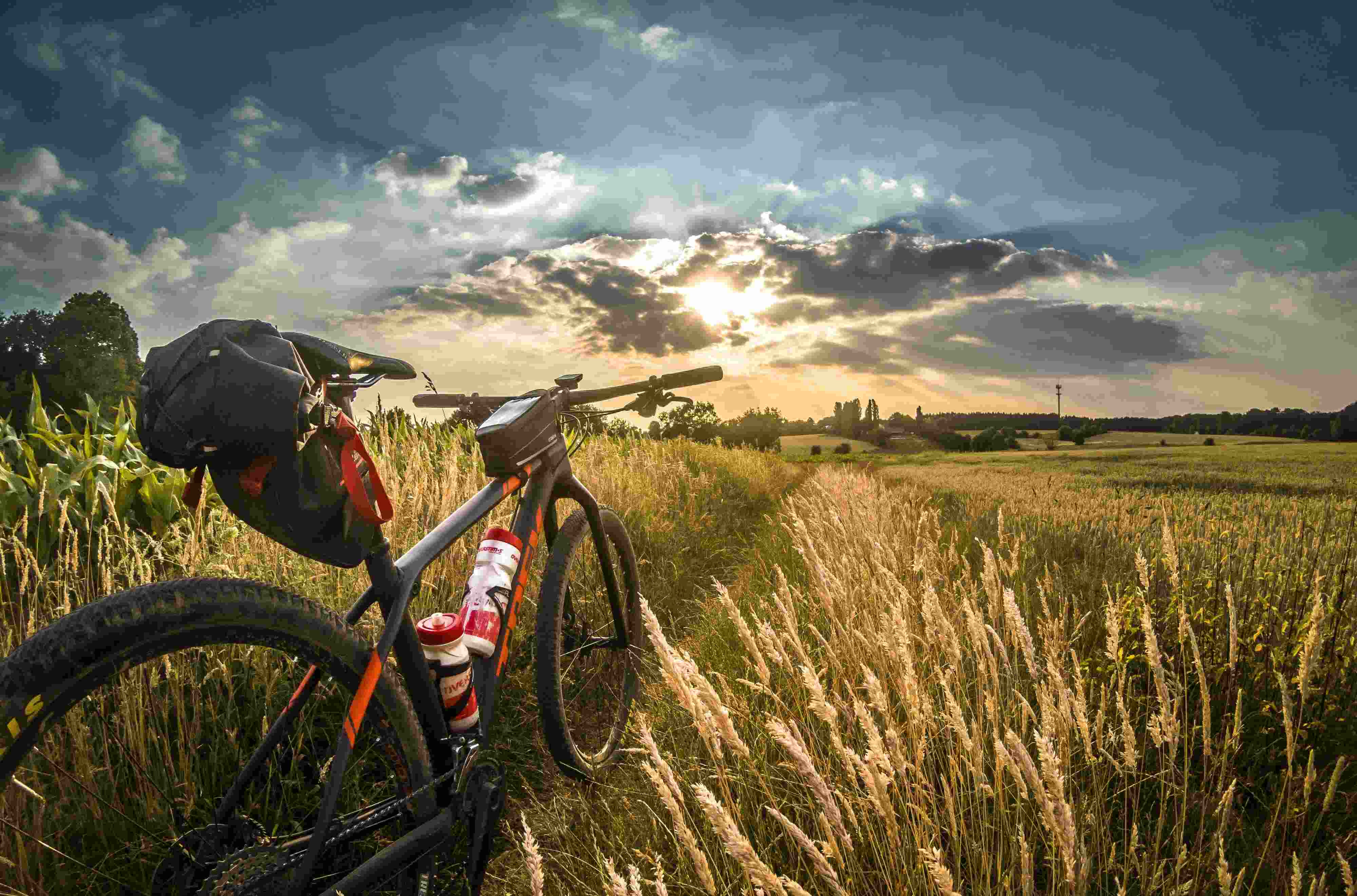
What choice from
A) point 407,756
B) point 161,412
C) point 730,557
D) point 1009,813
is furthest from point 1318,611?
point 730,557

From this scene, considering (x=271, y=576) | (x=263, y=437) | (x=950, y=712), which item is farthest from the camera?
(x=271, y=576)

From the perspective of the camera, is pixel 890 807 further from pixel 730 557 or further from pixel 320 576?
pixel 730 557

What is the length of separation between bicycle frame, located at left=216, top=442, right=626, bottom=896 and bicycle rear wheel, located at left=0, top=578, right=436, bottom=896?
0.15 ft

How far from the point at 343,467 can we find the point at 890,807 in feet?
4.64

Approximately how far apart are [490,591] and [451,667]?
1.12 ft

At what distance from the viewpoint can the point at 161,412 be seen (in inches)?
52.1

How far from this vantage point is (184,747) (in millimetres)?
2357

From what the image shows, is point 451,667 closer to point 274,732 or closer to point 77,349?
point 274,732

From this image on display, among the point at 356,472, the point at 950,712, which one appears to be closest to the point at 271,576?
the point at 356,472

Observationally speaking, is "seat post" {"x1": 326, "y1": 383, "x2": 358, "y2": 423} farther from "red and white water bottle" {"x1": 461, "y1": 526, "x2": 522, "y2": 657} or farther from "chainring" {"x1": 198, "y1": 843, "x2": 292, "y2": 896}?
"chainring" {"x1": 198, "y1": 843, "x2": 292, "y2": 896}

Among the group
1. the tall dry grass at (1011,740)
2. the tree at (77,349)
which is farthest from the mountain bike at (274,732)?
the tree at (77,349)

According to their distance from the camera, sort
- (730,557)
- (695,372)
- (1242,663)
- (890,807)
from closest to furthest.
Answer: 1. (890,807)
2. (1242,663)
3. (695,372)
4. (730,557)

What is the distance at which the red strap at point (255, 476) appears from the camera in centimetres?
145

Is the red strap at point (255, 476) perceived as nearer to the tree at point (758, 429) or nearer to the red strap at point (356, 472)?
the red strap at point (356, 472)
